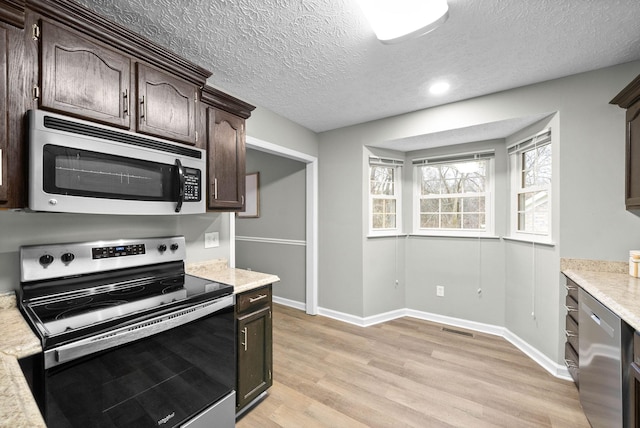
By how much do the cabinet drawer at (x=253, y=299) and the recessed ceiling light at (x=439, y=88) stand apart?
2.24 meters

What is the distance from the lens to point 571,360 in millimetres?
2205

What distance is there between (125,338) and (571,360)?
3.06m

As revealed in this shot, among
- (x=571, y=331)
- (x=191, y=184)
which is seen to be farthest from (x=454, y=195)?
(x=191, y=184)

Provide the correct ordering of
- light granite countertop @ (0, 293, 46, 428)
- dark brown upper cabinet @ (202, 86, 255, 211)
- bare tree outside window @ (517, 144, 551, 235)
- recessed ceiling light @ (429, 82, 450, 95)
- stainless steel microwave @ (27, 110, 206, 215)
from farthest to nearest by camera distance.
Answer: bare tree outside window @ (517, 144, 551, 235)
recessed ceiling light @ (429, 82, 450, 95)
dark brown upper cabinet @ (202, 86, 255, 211)
stainless steel microwave @ (27, 110, 206, 215)
light granite countertop @ (0, 293, 46, 428)

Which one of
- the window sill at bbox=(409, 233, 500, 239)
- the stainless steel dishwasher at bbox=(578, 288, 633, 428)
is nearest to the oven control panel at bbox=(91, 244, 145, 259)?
the stainless steel dishwasher at bbox=(578, 288, 633, 428)

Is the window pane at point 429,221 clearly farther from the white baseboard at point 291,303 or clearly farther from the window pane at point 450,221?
the white baseboard at point 291,303

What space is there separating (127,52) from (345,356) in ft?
9.41

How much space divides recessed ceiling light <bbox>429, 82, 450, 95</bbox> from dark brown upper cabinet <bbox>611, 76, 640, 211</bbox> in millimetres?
1157

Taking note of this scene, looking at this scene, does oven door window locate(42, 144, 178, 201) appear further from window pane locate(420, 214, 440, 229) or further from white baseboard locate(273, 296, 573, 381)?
Answer: window pane locate(420, 214, 440, 229)

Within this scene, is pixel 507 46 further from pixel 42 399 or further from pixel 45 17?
pixel 42 399

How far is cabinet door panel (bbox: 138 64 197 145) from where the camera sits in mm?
1587

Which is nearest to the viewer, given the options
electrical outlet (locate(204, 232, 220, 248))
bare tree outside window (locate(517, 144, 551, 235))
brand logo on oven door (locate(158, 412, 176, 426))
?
brand logo on oven door (locate(158, 412, 176, 426))

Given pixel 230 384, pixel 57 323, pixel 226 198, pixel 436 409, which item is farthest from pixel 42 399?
pixel 436 409

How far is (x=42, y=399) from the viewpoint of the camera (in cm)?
102
